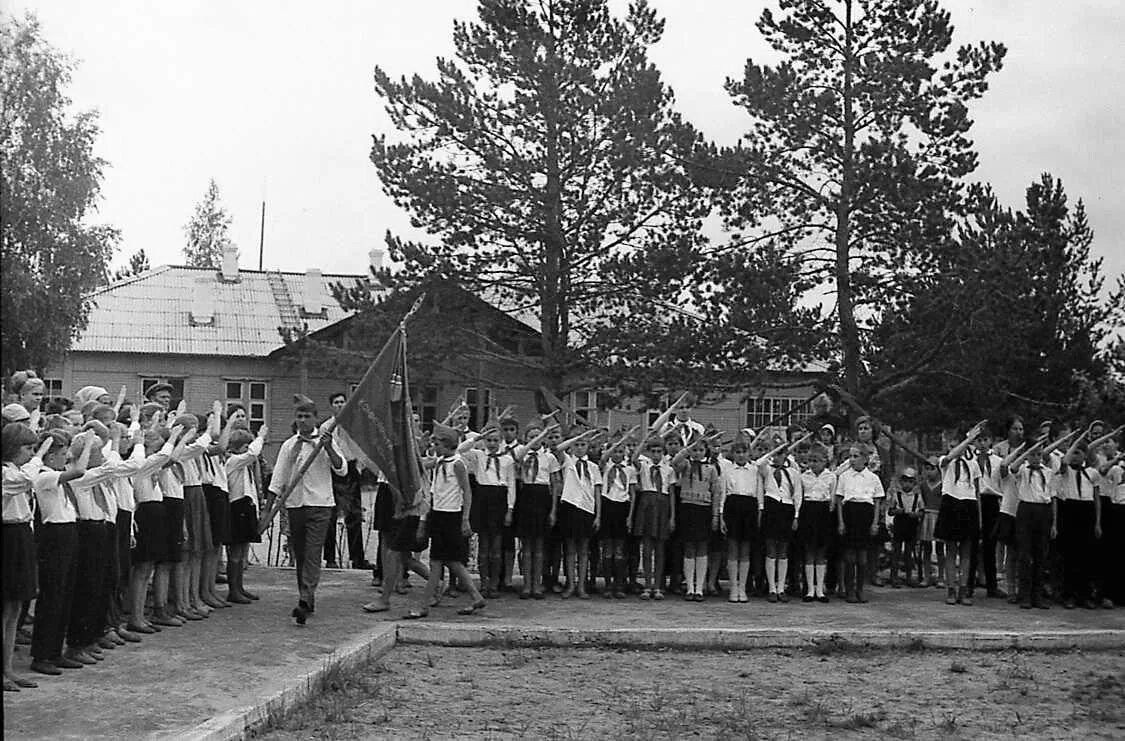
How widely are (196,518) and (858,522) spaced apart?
7056 mm

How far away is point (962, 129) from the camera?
77.5 feet

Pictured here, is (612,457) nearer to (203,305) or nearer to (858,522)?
(858,522)


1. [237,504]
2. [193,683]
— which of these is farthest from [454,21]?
[193,683]

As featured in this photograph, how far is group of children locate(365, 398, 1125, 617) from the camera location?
13.6m

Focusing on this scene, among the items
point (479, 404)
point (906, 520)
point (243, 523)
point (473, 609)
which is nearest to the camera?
point (473, 609)

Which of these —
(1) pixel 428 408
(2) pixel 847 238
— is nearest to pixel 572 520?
(2) pixel 847 238

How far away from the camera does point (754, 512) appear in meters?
13.8

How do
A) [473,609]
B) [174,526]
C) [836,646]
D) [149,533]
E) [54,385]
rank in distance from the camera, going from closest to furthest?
1. [149,533]
2. [174,526]
3. [836,646]
4. [473,609]
5. [54,385]

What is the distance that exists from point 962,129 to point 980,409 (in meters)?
6.40

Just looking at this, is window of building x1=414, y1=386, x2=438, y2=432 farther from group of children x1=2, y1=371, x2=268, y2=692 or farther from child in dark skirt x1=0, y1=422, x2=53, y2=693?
child in dark skirt x1=0, y1=422, x2=53, y2=693

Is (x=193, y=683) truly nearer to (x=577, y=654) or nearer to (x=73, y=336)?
(x=577, y=654)

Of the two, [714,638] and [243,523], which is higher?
[243,523]

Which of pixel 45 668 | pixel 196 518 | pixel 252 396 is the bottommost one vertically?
pixel 45 668

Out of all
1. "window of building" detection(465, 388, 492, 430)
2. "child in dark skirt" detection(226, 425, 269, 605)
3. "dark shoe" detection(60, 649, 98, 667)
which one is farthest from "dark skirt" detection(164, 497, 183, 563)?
"window of building" detection(465, 388, 492, 430)
